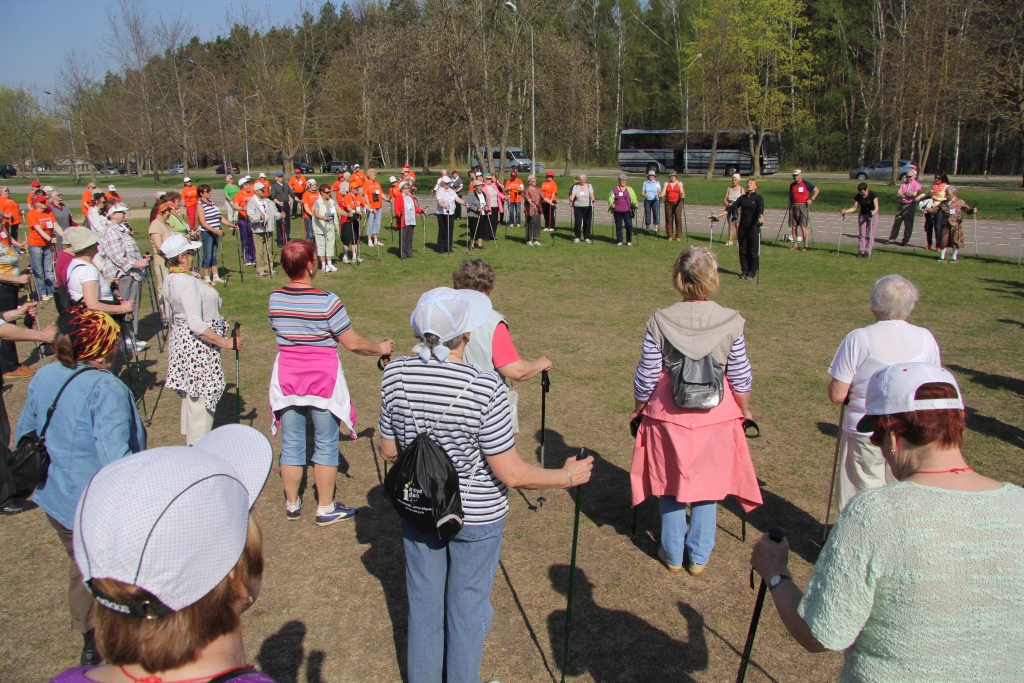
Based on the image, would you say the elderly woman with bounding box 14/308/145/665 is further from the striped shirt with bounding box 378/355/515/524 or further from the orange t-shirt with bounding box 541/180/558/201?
the orange t-shirt with bounding box 541/180/558/201

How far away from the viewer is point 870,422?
2.25 meters

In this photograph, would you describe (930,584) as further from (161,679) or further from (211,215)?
(211,215)

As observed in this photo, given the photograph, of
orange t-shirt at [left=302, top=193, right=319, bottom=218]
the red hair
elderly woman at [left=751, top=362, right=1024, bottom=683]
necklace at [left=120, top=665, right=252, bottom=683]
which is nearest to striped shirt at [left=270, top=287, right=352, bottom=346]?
the red hair

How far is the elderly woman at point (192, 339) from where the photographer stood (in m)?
5.70

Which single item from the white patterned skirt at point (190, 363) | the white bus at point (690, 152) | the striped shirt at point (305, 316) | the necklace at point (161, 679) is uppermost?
the white bus at point (690, 152)

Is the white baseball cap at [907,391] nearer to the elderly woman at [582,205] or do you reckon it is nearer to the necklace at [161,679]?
the necklace at [161,679]

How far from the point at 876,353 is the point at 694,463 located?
49.8 inches

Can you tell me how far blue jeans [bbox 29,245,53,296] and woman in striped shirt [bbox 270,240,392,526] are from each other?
1196 centimetres

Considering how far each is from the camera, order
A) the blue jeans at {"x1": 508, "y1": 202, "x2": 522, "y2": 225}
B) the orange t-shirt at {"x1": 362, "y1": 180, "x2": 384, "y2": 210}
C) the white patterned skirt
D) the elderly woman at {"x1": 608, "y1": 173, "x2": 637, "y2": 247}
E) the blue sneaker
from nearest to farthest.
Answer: the blue sneaker, the white patterned skirt, the orange t-shirt at {"x1": 362, "y1": 180, "x2": 384, "y2": 210}, the elderly woman at {"x1": 608, "y1": 173, "x2": 637, "y2": 247}, the blue jeans at {"x1": 508, "y1": 202, "x2": 522, "y2": 225}

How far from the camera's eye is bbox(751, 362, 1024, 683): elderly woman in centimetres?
187

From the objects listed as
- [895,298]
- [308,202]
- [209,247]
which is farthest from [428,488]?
[308,202]

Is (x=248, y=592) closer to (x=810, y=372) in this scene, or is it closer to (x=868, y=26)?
(x=810, y=372)

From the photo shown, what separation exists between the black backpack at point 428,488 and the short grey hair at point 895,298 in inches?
112

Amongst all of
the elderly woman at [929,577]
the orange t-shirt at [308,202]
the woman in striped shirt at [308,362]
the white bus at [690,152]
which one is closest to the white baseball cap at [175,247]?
the woman in striped shirt at [308,362]
